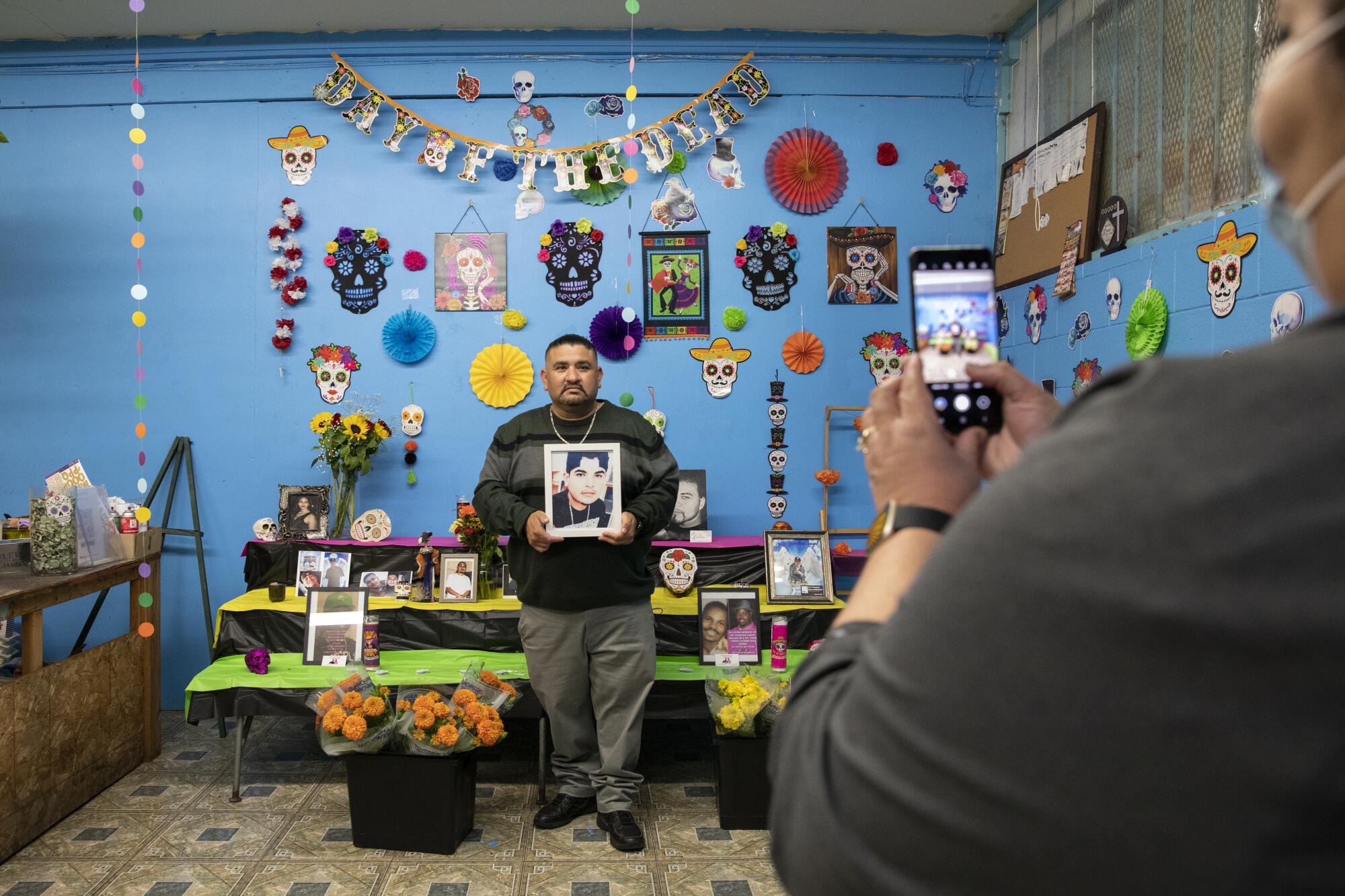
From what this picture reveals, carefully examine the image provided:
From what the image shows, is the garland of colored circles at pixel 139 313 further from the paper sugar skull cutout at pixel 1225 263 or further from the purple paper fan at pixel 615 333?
the paper sugar skull cutout at pixel 1225 263

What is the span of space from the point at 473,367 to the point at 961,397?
159 inches

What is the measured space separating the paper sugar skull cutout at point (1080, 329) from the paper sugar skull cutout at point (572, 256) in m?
2.27

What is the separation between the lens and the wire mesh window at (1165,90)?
2.94 meters

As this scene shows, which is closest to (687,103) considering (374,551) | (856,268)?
(856,268)

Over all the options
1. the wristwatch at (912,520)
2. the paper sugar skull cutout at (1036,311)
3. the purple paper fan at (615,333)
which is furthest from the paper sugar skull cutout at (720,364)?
the wristwatch at (912,520)

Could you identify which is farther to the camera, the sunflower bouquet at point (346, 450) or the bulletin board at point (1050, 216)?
the sunflower bouquet at point (346, 450)

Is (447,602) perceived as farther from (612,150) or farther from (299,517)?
(612,150)

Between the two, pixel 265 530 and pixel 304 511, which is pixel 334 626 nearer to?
pixel 304 511

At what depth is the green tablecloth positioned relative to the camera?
3.57 m

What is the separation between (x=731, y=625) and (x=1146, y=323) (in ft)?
6.53

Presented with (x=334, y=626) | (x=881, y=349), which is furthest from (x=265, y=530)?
(x=881, y=349)

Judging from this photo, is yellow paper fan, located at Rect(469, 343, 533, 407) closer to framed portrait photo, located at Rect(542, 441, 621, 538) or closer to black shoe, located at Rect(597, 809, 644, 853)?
framed portrait photo, located at Rect(542, 441, 621, 538)

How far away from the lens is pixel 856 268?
15.4ft

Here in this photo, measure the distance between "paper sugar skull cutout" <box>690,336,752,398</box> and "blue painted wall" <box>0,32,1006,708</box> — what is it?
0.05 metres
